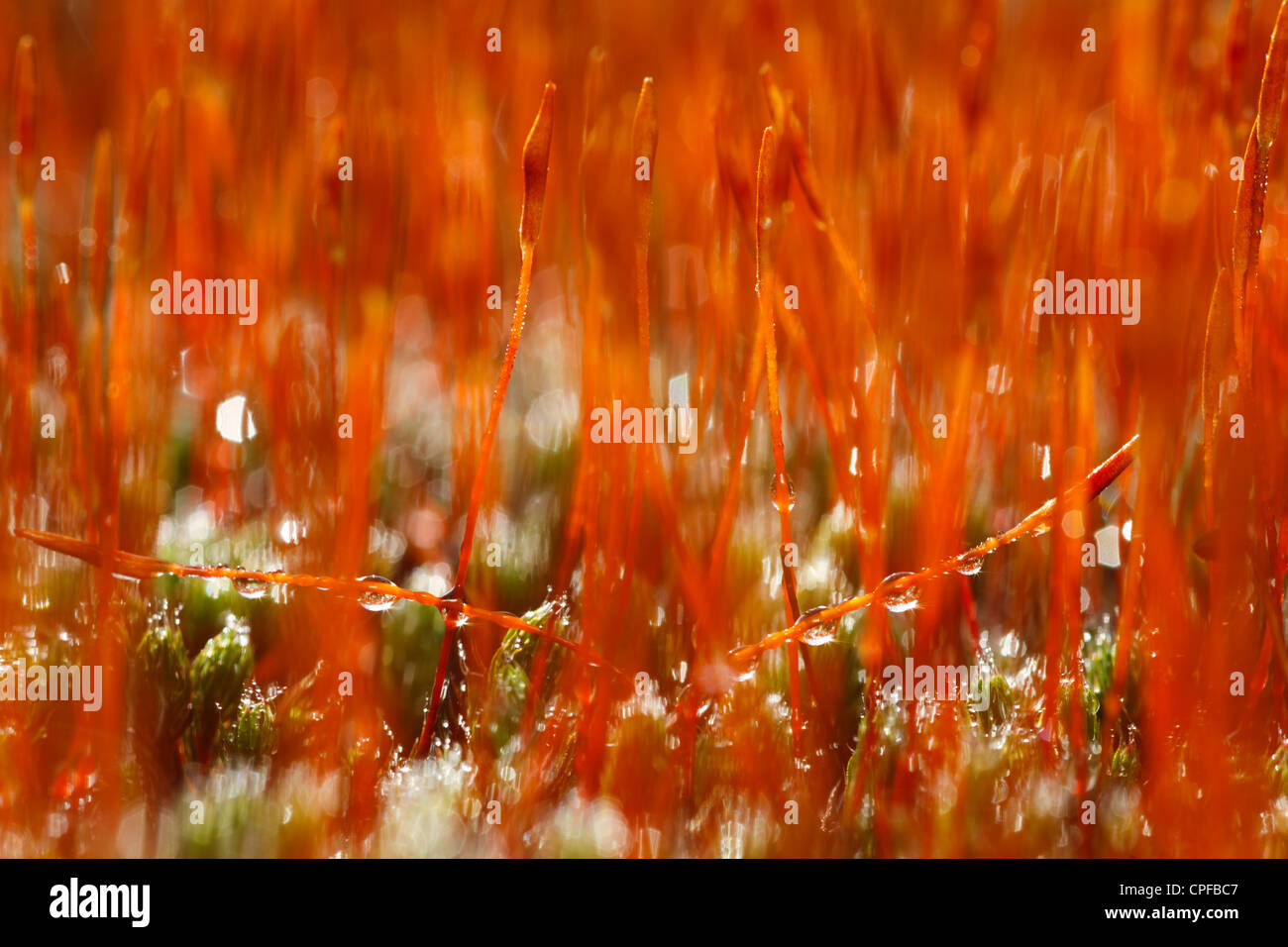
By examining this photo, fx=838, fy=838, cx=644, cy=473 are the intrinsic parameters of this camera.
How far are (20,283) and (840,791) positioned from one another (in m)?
0.75

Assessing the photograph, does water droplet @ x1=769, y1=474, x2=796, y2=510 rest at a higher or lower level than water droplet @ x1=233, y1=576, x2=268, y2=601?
higher

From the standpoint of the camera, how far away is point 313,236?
643mm

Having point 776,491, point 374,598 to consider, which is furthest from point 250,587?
point 776,491

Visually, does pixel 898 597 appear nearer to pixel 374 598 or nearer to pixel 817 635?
pixel 817 635

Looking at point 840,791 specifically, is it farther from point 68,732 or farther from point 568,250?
point 68,732

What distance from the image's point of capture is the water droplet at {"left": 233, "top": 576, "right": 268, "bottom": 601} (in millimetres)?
630

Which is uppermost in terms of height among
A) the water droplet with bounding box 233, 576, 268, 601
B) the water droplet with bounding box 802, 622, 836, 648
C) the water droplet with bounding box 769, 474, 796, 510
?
the water droplet with bounding box 769, 474, 796, 510

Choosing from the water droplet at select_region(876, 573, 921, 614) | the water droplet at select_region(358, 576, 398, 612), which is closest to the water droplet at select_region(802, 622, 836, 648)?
the water droplet at select_region(876, 573, 921, 614)

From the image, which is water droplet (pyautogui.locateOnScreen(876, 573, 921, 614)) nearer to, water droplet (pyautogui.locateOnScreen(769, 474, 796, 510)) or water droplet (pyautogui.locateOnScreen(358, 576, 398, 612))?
water droplet (pyautogui.locateOnScreen(769, 474, 796, 510))

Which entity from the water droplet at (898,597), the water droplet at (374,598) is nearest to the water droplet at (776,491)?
the water droplet at (898,597)

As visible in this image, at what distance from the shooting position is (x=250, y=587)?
2.10 feet

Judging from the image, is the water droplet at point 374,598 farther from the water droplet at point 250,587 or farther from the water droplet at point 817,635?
the water droplet at point 817,635
